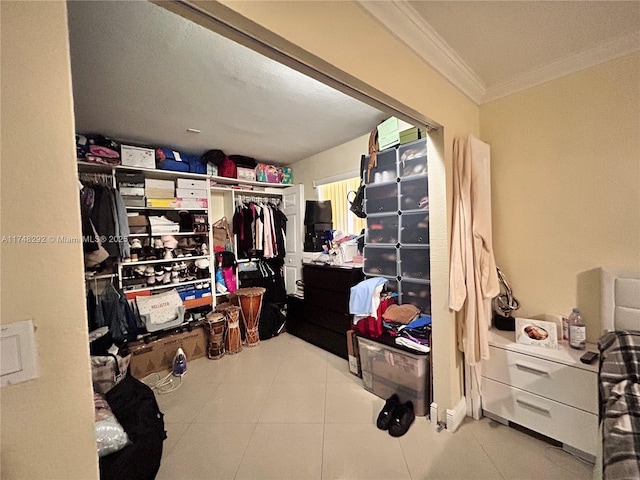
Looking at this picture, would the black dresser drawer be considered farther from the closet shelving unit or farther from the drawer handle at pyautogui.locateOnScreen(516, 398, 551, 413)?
the drawer handle at pyautogui.locateOnScreen(516, 398, 551, 413)

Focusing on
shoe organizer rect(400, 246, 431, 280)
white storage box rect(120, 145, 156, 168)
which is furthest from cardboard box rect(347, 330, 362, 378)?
white storage box rect(120, 145, 156, 168)

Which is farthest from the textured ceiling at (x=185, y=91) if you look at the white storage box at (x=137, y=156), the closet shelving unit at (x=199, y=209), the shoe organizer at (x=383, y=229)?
the shoe organizer at (x=383, y=229)

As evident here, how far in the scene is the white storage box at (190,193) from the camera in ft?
9.75

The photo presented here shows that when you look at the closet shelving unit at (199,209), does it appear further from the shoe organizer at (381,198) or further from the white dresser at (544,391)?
the white dresser at (544,391)

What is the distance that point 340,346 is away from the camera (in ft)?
8.87

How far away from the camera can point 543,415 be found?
1493 millimetres

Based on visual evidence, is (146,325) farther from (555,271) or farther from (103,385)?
(555,271)

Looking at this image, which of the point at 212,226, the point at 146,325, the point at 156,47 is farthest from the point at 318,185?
the point at 146,325

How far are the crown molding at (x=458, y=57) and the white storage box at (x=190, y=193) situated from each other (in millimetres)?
2673

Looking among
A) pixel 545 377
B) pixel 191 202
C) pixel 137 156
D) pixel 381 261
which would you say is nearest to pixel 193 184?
pixel 191 202

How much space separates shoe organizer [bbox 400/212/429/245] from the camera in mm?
1995

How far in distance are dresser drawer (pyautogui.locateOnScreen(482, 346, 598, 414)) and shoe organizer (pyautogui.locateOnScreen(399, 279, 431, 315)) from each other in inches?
20.1

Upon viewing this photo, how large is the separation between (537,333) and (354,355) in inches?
54.8

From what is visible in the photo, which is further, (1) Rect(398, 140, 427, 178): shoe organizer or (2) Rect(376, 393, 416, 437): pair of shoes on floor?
(1) Rect(398, 140, 427, 178): shoe organizer
